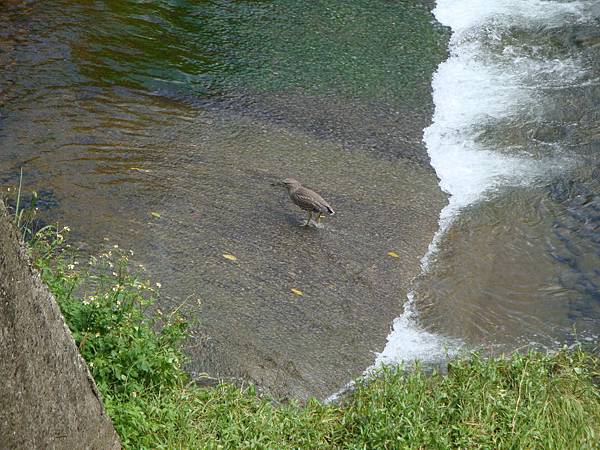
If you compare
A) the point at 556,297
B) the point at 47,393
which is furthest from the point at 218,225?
the point at 47,393

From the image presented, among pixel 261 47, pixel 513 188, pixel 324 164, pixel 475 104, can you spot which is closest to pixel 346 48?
pixel 261 47

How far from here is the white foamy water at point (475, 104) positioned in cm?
658

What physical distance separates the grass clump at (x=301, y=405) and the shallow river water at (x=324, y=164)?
1.16ft

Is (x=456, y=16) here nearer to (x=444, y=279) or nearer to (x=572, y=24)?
(x=572, y=24)

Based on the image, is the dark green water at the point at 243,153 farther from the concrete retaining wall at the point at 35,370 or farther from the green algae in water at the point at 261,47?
the concrete retaining wall at the point at 35,370

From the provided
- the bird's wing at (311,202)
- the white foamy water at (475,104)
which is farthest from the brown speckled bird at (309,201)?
the white foamy water at (475,104)

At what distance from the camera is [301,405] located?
18.3ft

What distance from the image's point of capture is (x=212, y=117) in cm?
902

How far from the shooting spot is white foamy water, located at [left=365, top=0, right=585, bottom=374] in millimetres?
6582

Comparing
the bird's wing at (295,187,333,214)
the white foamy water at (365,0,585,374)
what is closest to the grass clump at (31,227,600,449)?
the white foamy water at (365,0,585,374)

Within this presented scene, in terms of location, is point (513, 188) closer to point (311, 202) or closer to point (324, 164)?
point (324, 164)

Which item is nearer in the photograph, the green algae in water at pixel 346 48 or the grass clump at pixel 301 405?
the grass clump at pixel 301 405

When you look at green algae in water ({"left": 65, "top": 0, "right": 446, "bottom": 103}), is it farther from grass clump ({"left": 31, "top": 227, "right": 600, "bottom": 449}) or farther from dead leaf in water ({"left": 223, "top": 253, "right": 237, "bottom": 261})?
grass clump ({"left": 31, "top": 227, "right": 600, "bottom": 449})

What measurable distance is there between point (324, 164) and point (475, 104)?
2.58m
